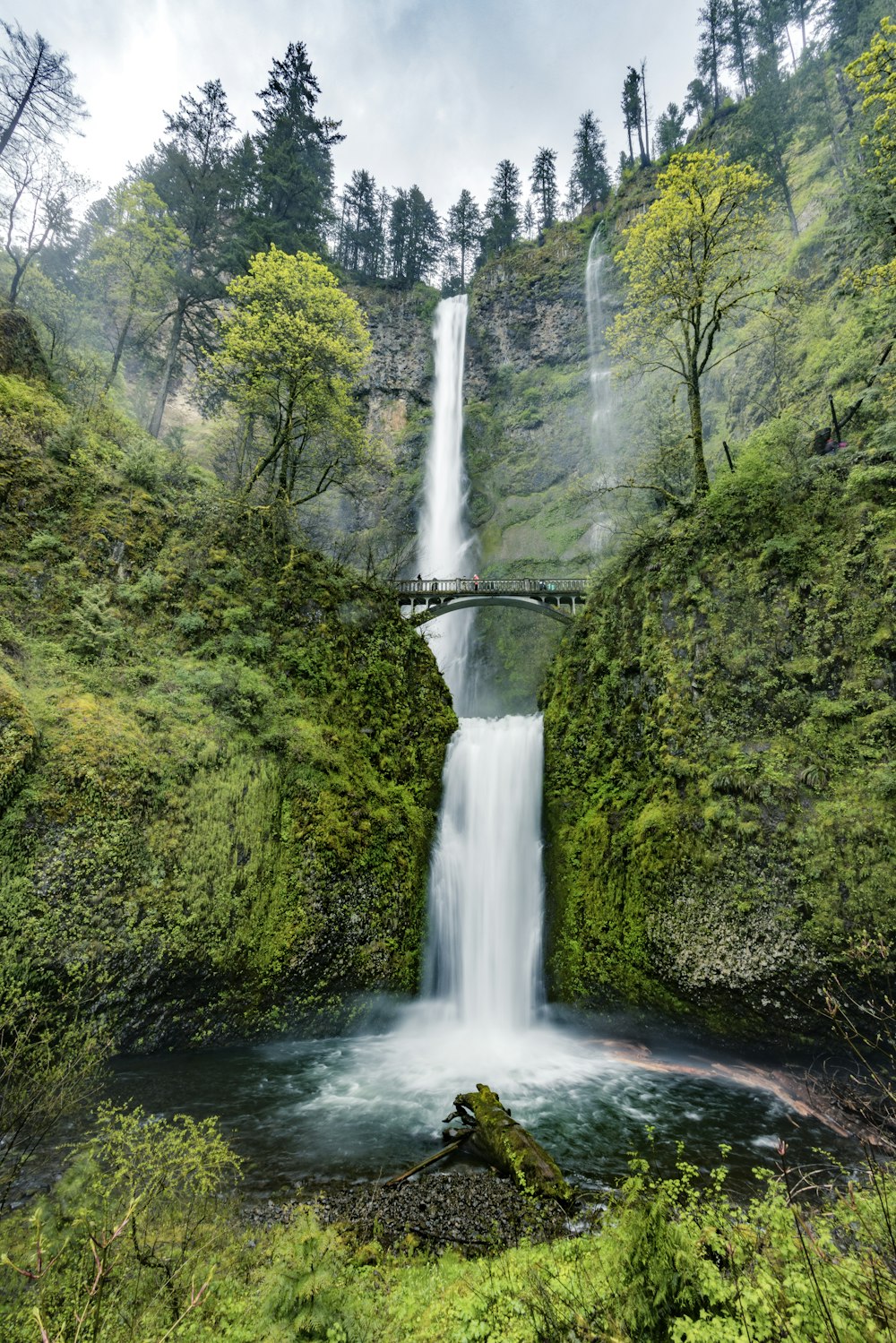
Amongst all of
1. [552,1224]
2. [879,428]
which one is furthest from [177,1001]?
[879,428]

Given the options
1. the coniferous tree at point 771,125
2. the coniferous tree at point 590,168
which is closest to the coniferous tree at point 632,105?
the coniferous tree at point 590,168

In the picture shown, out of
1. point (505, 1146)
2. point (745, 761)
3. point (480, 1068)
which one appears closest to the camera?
point (505, 1146)

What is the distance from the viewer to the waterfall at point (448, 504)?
29984 millimetres

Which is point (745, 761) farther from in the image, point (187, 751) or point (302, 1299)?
point (187, 751)

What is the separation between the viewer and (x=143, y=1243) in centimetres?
395

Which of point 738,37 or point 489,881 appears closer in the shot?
point 489,881

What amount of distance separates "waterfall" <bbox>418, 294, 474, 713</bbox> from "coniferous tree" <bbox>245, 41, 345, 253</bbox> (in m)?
13.4

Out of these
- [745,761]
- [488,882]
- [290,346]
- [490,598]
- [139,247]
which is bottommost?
[488,882]

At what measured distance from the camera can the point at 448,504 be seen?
34156 millimetres

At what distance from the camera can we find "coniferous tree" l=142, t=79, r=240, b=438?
2009cm

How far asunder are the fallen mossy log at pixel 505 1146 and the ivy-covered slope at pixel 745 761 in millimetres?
4322

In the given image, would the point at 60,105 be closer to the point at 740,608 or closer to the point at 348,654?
the point at 348,654

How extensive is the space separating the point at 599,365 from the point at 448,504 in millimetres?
13206

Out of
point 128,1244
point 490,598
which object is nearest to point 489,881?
point 128,1244
